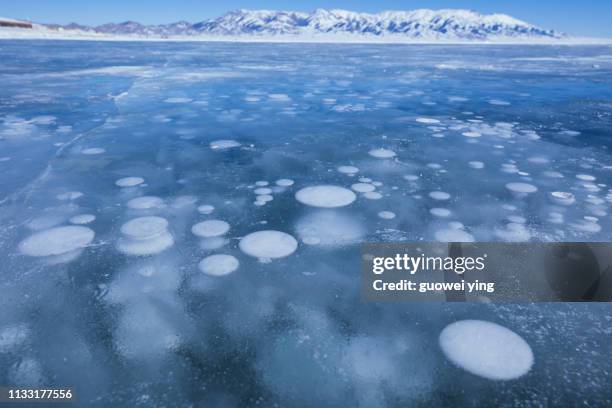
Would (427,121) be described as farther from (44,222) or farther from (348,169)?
(44,222)

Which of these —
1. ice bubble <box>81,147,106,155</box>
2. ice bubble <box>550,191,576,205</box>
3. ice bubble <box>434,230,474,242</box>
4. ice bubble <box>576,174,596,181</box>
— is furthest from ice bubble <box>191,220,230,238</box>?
ice bubble <box>576,174,596,181</box>

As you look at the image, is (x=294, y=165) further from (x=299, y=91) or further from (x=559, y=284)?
(x=299, y=91)

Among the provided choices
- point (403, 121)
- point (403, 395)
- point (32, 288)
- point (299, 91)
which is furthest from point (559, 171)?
point (299, 91)

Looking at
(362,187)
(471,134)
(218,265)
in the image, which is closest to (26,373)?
(218,265)

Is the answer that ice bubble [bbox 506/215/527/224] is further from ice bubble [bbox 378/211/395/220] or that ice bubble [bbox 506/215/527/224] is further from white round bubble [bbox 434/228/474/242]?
ice bubble [bbox 378/211/395/220]

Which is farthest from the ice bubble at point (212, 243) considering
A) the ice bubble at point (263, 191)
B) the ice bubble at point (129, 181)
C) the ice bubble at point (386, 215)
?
the ice bubble at point (129, 181)

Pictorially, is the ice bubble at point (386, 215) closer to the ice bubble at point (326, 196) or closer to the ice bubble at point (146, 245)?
the ice bubble at point (326, 196)

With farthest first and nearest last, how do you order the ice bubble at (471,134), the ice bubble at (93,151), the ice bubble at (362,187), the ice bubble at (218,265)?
1. the ice bubble at (471,134)
2. the ice bubble at (93,151)
3. the ice bubble at (362,187)
4. the ice bubble at (218,265)
